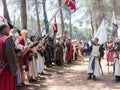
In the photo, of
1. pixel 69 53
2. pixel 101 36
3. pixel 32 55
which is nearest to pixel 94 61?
pixel 101 36

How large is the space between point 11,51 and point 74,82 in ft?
19.2

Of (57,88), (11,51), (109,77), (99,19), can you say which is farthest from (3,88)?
(99,19)

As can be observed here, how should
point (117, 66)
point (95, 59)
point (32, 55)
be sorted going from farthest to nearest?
point (95, 59) → point (117, 66) → point (32, 55)

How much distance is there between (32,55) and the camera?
35.4 ft

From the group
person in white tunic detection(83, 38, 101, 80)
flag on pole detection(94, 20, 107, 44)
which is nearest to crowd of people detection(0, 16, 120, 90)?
person in white tunic detection(83, 38, 101, 80)

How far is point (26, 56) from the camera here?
1004 cm

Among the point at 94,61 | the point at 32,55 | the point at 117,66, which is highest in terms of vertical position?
the point at 32,55

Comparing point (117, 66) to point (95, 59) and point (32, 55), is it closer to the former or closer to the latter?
point (95, 59)

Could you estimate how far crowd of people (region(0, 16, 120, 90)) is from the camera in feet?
18.4

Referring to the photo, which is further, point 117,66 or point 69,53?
point 69,53

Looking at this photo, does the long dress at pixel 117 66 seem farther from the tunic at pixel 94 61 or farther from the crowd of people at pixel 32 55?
the tunic at pixel 94 61

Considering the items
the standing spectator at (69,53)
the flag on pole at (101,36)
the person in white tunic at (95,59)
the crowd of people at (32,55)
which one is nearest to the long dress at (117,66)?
the crowd of people at (32,55)

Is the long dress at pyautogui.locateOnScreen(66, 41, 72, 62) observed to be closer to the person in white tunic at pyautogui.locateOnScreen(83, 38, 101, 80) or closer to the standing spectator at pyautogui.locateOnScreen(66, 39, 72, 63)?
the standing spectator at pyautogui.locateOnScreen(66, 39, 72, 63)

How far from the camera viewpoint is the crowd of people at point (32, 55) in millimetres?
5613
